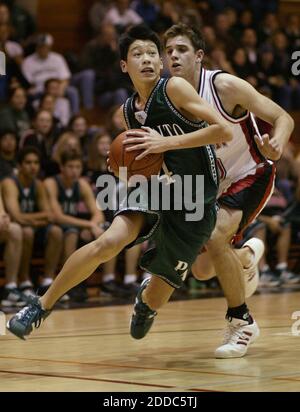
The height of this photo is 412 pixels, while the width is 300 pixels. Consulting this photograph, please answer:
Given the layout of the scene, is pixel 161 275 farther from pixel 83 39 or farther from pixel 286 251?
pixel 83 39

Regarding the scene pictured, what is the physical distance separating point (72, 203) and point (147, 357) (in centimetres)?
435

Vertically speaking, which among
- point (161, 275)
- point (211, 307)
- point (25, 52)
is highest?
point (25, 52)

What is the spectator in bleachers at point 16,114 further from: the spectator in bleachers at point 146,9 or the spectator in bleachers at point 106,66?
the spectator in bleachers at point 146,9

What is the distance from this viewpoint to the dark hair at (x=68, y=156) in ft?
30.0

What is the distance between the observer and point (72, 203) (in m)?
9.20

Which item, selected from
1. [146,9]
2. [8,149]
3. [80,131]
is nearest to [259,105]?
[8,149]

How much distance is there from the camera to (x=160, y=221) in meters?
4.77

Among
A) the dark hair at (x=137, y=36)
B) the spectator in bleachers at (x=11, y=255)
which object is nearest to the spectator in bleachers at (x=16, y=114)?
the spectator in bleachers at (x=11, y=255)

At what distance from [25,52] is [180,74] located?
700 centimetres

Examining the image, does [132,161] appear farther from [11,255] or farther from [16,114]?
[16,114]

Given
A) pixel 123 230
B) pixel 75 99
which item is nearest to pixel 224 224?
pixel 123 230

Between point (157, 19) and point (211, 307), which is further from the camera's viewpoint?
point (157, 19)

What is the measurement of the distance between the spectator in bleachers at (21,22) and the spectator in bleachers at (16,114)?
2.25 metres

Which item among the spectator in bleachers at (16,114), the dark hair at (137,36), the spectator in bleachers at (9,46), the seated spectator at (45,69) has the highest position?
the spectator in bleachers at (9,46)
